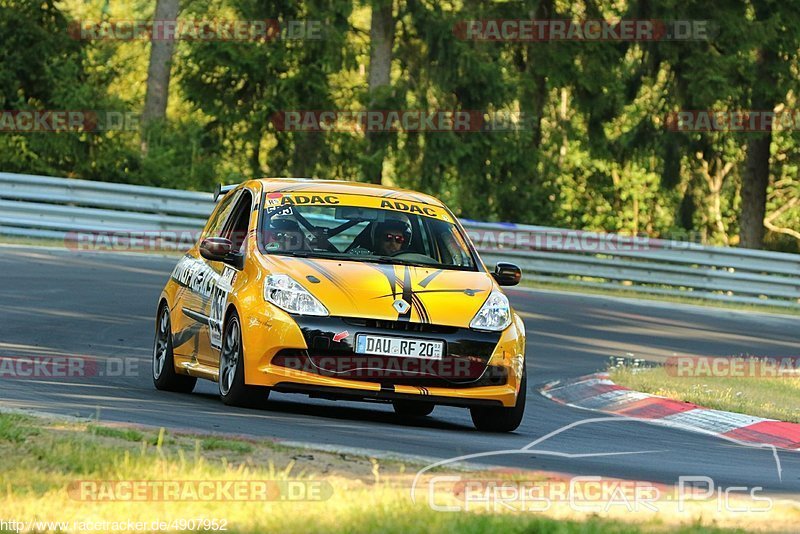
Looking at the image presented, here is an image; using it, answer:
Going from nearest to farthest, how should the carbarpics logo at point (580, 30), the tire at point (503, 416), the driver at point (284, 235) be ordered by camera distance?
the tire at point (503, 416) → the driver at point (284, 235) → the carbarpics logo at point (580, 30)

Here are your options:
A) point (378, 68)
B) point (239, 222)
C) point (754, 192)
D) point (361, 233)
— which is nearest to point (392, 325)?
point (361, 233)

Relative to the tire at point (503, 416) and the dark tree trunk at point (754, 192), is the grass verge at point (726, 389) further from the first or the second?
the dark tree trunk at point (754, 192)

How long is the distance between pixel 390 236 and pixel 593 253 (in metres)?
15.9

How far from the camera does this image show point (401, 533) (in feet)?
18.5

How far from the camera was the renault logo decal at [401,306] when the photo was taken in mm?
9727

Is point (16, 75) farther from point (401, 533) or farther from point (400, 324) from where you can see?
point (401, 533)

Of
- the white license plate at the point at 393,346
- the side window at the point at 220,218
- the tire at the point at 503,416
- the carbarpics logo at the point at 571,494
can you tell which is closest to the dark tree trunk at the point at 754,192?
the side window at the point at 220,218

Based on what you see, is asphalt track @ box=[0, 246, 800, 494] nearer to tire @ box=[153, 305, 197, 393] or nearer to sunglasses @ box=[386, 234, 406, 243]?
tire @ box=[153, 305, 197, 393]

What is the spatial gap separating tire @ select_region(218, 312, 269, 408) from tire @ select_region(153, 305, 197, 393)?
1236mm

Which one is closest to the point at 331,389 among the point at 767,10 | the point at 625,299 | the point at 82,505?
the point at 82,505

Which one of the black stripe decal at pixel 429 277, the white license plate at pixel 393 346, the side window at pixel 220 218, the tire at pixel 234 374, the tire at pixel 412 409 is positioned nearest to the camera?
the white license plate at pixel 393 346

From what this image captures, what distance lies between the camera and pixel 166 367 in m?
11.6

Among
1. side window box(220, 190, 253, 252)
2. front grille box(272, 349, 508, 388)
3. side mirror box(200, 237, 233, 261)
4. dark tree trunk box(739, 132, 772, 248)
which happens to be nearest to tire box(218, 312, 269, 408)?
front grille box(272, 349, 508, 388)

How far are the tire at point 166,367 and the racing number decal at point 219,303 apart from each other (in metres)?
0.88
